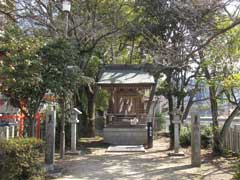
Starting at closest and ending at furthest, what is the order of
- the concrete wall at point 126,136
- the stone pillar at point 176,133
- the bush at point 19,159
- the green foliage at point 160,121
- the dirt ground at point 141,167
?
the bush at point 19,159 → the dirt ground at point 141,167 → the stone pillar at point 176,133 → the concrete wall at point 126,136 → the green foliage at point 160,121

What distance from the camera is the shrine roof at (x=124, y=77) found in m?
16.4

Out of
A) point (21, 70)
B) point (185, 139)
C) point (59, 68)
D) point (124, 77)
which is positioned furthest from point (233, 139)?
point (21, 70)

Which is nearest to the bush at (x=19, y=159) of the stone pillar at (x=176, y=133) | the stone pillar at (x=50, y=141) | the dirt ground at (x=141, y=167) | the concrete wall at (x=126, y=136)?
the dirt ground at (x=141, y=167)

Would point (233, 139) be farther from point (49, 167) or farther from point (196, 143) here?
point (49, 167)

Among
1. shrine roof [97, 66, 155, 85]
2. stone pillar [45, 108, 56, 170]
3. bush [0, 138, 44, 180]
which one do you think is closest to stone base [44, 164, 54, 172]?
stone pillar [45, 108, 56, 170]

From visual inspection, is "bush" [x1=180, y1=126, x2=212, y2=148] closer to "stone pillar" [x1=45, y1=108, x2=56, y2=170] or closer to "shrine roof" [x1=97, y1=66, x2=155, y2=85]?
"shrine roof" [x1=97, y1=66, x2=155, y2=85]

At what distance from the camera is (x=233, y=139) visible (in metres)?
12.2

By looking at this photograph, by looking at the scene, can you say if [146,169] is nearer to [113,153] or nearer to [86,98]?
[113,153]

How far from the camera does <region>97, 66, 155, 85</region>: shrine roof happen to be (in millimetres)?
16398

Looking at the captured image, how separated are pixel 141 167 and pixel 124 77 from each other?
785 centimetres

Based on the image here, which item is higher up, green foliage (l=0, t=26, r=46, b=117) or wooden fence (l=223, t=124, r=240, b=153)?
green foliage (l=0, t=26, r=46, b=117)

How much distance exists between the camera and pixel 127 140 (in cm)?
1641

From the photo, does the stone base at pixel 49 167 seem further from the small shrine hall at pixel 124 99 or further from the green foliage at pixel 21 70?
the small shrine hall at pixel 124 99

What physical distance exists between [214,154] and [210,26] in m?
4.90
